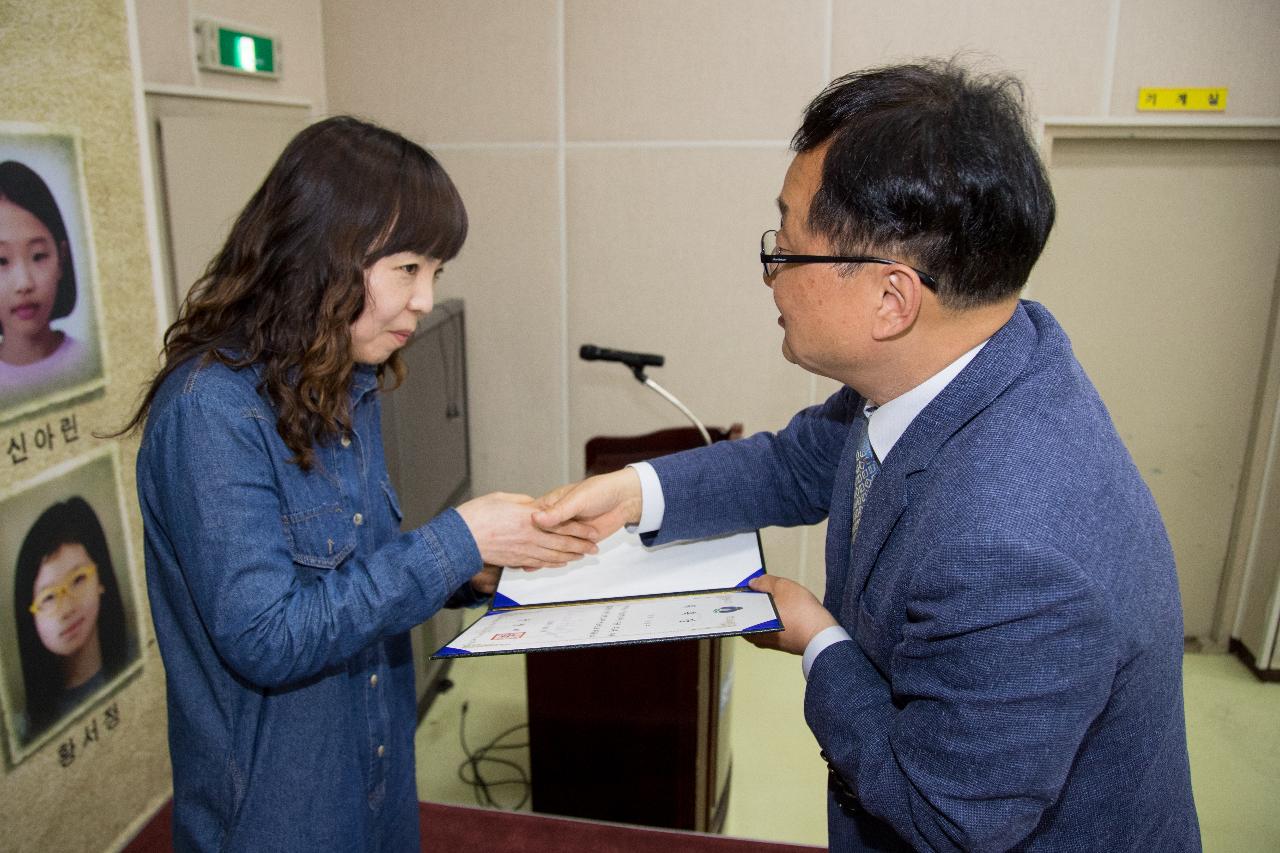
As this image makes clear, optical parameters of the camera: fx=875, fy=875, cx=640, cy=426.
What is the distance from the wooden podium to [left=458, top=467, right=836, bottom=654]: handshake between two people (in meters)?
0.72

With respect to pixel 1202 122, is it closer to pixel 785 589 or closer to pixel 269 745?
pixel 785 589

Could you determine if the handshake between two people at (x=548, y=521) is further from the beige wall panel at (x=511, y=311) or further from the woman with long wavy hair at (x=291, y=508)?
the beige wall panel at (x=511, y=311)

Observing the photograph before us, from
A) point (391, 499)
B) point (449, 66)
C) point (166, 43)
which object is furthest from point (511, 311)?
point (391, 499)

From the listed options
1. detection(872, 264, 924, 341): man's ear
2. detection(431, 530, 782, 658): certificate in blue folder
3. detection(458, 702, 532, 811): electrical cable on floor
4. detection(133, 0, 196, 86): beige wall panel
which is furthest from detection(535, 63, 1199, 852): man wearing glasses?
detection(133, 0, 196, 86): beige wall panel

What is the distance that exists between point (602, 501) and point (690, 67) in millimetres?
2296

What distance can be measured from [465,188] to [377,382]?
226 centimetres

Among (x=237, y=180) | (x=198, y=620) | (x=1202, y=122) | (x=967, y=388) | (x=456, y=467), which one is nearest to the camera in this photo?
(x=967, y=388)

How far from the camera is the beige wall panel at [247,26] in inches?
91.9

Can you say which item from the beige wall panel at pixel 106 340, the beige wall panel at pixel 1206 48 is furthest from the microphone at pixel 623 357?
the beige wall panel at pixel 1206 48

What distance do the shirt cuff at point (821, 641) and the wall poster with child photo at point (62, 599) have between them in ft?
5.22

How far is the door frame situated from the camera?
3010mm

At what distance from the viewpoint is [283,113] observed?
9.80ft

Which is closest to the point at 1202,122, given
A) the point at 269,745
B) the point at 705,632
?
the point at 705,632
